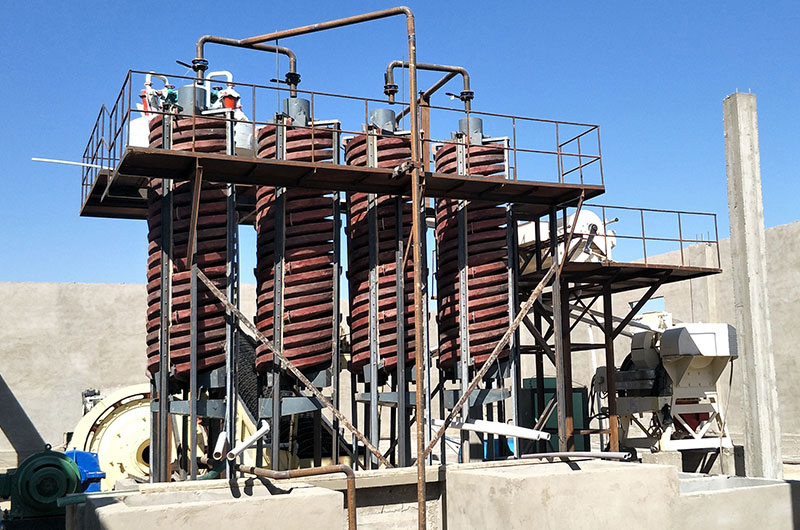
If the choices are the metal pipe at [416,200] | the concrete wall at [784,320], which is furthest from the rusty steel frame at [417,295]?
the concrete wall at [784,320]

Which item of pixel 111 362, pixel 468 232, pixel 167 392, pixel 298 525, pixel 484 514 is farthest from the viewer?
pixel 111 362

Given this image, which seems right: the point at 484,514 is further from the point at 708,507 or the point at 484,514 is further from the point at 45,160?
the point at 45,160

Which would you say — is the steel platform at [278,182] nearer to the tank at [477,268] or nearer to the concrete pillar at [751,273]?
the tank at [477,268]

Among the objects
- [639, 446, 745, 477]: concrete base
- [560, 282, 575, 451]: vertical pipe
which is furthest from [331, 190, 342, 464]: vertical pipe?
[639, 446, 745, 477]: concrete base

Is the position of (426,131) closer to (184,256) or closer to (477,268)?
(477,268)

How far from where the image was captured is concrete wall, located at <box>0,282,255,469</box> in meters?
23.6

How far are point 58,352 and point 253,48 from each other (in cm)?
1383

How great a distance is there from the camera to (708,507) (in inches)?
424

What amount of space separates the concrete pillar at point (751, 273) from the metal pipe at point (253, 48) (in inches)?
253

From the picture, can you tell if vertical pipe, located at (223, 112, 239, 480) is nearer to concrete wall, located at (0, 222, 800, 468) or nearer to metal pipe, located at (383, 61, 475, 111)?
metal pipe, located at (383, 61, 475, 111)

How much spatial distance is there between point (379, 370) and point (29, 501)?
547 centimetres

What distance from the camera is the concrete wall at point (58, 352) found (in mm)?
23641

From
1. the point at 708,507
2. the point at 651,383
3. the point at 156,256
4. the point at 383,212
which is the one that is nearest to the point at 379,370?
the point at 383,212

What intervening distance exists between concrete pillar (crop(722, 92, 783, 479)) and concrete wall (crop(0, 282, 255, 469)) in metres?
18.8
